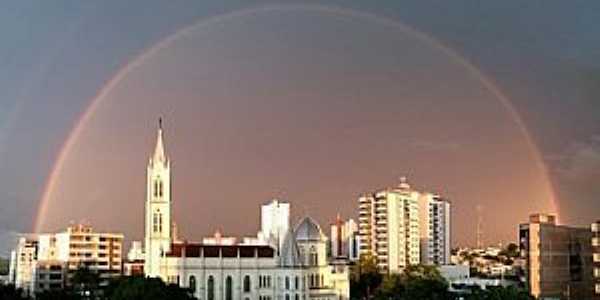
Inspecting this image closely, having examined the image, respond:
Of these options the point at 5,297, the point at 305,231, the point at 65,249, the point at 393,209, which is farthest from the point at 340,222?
the point at 5,297

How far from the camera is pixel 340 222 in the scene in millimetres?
153875

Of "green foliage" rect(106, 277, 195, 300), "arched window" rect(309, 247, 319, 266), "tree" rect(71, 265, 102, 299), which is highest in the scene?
"arched window" rect(309, 247, 319, 266)

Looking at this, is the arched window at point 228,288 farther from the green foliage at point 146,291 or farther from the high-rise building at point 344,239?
the high-rise building at point 344,239

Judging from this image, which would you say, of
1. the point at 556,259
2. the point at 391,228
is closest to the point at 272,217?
the point at 391,228

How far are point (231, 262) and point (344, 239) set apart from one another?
75.2 meters

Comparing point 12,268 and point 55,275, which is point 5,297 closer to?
point 55,275

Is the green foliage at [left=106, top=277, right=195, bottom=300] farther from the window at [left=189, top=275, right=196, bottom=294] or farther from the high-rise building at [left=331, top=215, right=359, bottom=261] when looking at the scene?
the high-rise building at [left=331, top=215, right=359, bottom=261]

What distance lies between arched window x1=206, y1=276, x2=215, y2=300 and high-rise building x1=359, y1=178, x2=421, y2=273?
145 ft

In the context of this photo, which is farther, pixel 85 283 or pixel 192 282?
pixel 85 283

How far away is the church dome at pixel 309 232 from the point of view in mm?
82125

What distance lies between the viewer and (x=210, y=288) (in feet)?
263

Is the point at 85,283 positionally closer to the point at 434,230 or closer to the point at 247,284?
the point at 247,284

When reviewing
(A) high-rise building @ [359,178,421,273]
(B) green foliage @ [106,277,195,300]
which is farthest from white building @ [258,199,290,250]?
(B) green foliage @ [106,277,195,300]

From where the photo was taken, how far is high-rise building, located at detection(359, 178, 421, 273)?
124875 millimetres
